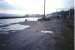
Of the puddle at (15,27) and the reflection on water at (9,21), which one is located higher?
the reflection on water at (9,21)

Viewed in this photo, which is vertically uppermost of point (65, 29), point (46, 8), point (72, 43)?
point (46, 8)

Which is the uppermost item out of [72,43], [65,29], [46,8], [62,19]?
[46,8]

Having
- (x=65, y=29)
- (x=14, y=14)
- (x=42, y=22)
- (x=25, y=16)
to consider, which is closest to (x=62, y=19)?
(x=65, y=29)

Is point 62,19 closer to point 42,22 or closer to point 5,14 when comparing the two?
point 42,22

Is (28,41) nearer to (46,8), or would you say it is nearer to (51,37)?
(51,37)

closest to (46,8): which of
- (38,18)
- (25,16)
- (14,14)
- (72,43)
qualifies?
(38,18)

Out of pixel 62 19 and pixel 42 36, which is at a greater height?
pixel 62 19

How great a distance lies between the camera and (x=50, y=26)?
73.8 inches

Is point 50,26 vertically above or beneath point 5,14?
beneath

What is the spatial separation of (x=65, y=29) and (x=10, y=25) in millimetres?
661

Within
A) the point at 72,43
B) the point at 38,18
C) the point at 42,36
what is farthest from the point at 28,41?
the point at 72,43

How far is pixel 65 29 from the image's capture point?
1.89m

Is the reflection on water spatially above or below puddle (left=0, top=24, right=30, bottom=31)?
above

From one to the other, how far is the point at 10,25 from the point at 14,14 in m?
0.14
